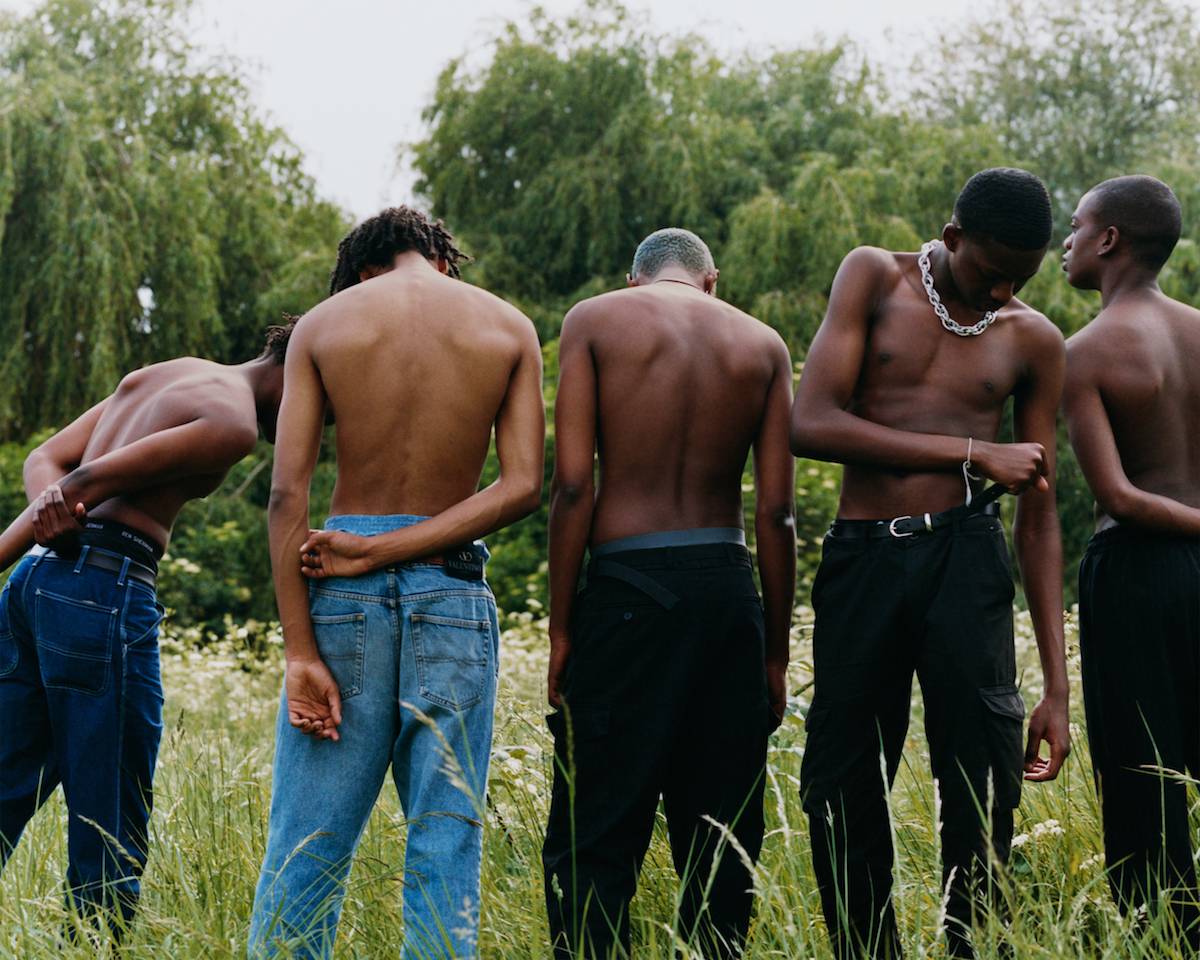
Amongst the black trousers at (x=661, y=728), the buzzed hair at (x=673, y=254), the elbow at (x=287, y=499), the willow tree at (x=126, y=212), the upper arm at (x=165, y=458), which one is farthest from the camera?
the willow tree at (x=126, y=212)

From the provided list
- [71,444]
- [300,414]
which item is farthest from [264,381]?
[300,414]

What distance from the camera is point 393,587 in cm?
281

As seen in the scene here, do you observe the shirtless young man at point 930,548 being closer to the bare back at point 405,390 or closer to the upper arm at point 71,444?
the bare back at point 405,390

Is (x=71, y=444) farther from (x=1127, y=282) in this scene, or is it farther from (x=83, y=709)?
(x=1127, y=282)

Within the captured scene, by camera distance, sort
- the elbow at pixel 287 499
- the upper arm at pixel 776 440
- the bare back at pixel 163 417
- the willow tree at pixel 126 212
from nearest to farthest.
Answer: the elbow at pixel 287 499, the upper arm at pixel 776 440, the bare back at pixel 163 417, the willow tree at pixel 126 212

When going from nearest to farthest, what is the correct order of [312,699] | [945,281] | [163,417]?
[312,699] < [945,281] < [163,417]

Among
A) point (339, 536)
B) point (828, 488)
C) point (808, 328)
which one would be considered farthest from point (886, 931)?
point (808, 328)

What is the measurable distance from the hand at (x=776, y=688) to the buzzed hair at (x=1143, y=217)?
1297mm

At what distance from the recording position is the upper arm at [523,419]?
9.75 ft

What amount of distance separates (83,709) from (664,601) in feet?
4.75

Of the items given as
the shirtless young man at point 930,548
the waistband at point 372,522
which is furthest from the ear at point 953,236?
the waistband at point 372,522

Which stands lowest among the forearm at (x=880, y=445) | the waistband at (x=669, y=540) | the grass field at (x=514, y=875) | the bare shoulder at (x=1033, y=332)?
the grass field at (x=514, y=875)

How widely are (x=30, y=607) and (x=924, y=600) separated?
212cm

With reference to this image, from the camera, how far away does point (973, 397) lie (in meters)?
3.05
